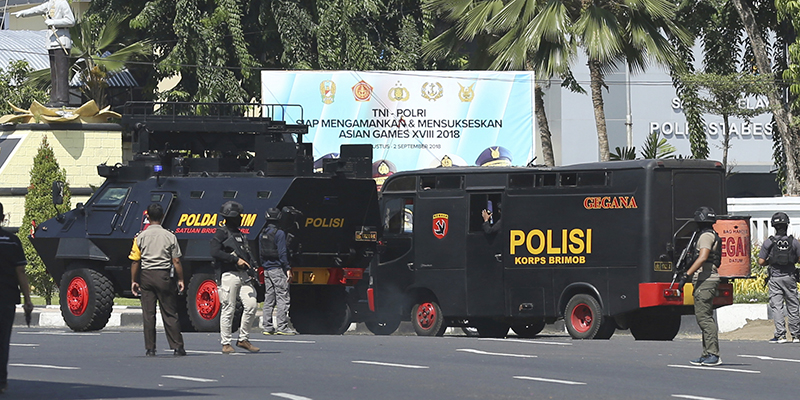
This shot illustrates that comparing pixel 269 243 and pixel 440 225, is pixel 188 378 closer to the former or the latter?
pixel 269 243

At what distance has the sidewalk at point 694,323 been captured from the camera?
65.7 feet

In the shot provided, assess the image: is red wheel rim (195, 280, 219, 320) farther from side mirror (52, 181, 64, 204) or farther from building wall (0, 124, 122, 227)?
building wall (0, 124, 122, 227)

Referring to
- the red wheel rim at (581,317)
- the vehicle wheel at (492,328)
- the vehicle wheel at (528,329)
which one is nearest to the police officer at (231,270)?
the red wheel rim at (581,317)

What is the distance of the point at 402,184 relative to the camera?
768 inches

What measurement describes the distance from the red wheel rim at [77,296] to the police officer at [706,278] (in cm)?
921

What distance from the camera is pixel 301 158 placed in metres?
19.4

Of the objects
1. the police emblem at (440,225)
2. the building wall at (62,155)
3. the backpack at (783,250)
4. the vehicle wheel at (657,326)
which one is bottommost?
the vehicle wheel at (657,326)

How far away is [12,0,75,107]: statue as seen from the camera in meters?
32.5

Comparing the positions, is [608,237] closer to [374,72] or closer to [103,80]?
[374,72]

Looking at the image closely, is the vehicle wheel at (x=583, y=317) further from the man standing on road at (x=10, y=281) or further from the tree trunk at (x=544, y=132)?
the tree trunk at (x=544, y=132)

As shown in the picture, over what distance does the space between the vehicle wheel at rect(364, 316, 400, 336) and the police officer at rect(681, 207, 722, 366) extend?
22.3ft

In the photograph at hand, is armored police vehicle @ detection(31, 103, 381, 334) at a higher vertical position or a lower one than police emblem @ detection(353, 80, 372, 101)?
lower

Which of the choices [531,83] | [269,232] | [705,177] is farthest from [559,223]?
[531,83]

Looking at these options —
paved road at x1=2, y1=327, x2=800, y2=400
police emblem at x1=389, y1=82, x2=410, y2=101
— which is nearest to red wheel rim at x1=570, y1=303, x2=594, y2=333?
paved road at x1=2, y1=327, x2=800, y2=400
